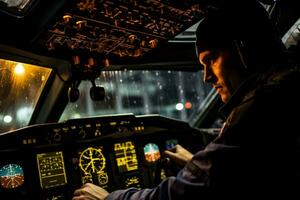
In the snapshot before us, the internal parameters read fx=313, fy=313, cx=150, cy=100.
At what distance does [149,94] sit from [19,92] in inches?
63.2

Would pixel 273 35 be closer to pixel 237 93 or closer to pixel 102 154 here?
pixel 237 93

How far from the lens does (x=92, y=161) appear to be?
2508 millimetres

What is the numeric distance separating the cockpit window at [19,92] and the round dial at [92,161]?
0.79 m

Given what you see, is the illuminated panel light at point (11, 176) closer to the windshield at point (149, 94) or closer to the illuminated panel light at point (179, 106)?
the windshield at point (149, 94)

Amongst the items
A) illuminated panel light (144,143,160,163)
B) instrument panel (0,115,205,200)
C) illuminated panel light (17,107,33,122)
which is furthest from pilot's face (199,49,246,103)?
illuminated panel light (17,107,33,122)

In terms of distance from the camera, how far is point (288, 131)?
3.03 ft

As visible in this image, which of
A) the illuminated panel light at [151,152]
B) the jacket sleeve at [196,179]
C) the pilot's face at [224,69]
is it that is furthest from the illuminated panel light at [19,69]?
the jacket sleeve at [196,179]

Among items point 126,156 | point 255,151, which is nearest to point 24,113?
point 126,156

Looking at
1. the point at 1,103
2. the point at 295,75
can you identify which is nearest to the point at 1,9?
the point at 1,103

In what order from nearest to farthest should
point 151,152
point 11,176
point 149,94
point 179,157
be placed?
point 179,157
point 11,176
point 151,152
point 149,94

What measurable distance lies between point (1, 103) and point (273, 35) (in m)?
2.44

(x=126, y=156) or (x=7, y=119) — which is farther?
(x=7, y=119)

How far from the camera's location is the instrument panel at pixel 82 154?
2.19 metres

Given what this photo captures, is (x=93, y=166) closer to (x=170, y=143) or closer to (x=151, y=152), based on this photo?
(x=151, y=152)
